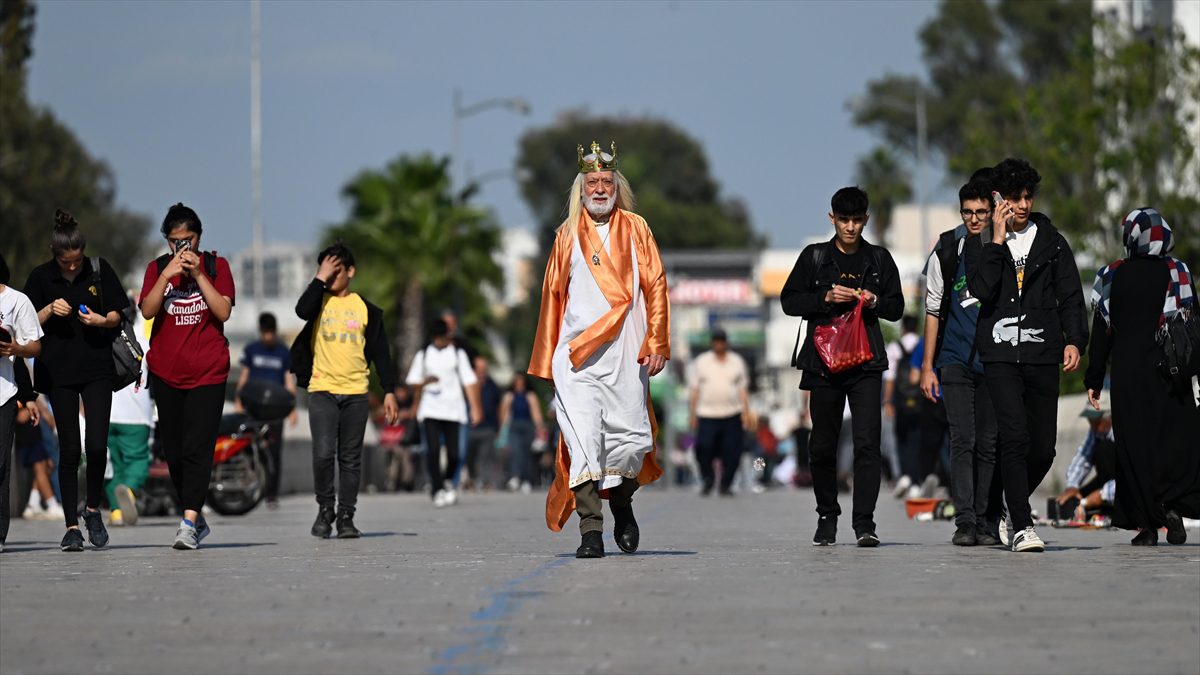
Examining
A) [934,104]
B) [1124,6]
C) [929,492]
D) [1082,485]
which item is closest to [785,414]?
[1124,6]

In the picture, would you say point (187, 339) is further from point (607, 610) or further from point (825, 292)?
point (607, 610)

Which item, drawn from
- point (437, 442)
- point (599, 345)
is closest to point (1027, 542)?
point (599, 345)

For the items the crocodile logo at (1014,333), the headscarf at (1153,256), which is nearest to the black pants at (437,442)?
the headscarf at (1153,256)

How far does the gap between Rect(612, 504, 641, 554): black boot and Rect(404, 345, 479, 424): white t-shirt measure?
11066mm

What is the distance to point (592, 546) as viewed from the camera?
38.0 feet

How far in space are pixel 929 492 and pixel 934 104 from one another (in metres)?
86.6

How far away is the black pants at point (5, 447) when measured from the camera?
42.8ft

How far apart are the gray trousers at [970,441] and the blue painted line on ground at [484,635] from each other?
10.0 feet

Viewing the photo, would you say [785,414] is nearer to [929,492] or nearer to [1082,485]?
[929,492]

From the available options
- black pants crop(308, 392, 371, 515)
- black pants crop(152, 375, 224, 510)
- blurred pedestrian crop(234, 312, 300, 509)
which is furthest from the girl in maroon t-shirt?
blurred pedestrian crop(234, 312, 300, 509)

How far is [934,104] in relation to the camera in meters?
106

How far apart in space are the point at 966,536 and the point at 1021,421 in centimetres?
80

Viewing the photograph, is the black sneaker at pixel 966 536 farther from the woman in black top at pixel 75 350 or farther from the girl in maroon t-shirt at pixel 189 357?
the woman in black top at pixel 75 350

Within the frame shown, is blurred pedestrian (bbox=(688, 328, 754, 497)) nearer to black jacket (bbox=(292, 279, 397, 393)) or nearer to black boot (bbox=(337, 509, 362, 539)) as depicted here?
black jacket (bbox=(292, 279, 397, 393))
